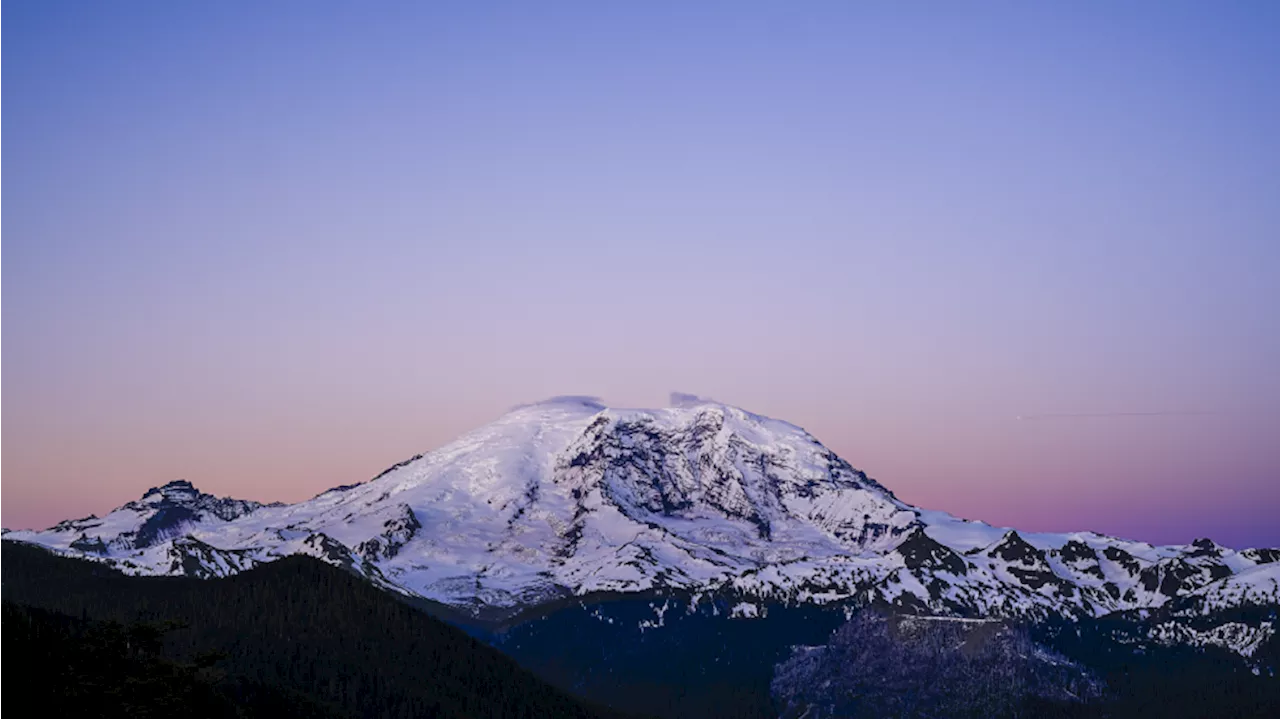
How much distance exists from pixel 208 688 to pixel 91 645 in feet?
50.2

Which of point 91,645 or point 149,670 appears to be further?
point 91,645

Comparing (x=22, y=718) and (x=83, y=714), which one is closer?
(x=83, y=714)

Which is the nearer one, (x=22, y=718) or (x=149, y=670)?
(x=149, y=670)

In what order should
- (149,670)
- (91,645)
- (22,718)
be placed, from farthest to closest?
(22,718) < (91,645) < (149,670)

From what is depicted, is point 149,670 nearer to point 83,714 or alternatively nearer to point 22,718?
point 83,714

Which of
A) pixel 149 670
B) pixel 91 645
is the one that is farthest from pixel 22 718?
pixel 149 670

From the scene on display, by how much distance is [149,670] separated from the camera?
165 m

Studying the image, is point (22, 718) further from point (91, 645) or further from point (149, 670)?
point (149, 670)

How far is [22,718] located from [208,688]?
32160 millimetres

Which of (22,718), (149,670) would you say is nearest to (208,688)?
(149,670)

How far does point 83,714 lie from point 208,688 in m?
14.0

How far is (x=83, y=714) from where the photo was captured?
6713 inches

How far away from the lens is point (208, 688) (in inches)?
6909

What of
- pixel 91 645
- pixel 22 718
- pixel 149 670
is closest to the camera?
pixel 149 670
